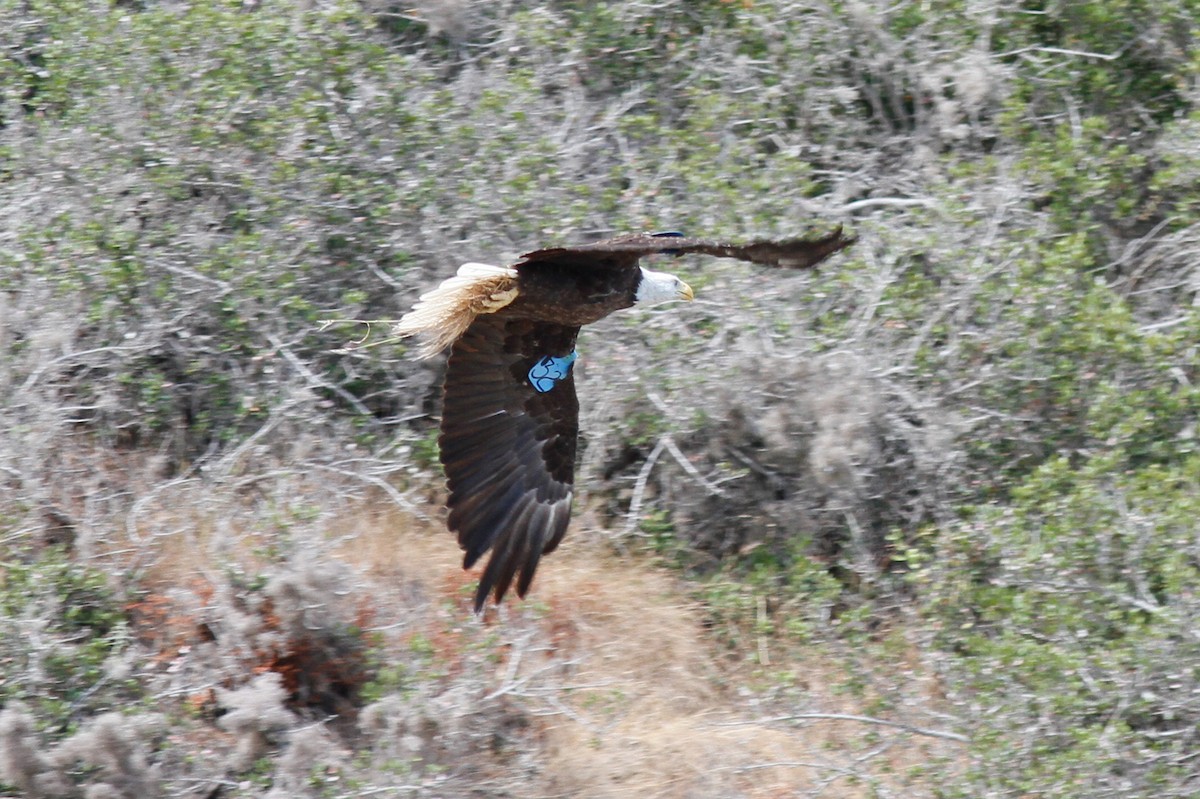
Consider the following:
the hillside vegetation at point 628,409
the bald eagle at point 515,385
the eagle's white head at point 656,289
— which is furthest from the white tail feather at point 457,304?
the hillside vegetation at point 628,409

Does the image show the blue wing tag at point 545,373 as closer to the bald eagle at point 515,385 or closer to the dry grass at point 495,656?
the bald eagle at point 515,385

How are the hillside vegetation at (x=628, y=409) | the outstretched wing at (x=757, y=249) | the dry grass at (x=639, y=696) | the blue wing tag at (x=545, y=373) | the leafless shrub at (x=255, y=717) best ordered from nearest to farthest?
the outstretched wing at (x=757, y=249)
the leafless shrub at (x=255, y=717)
the hillside vegetation at (x=628, y=409)
the dry grass at (x=639, y=696)
the blue wing tag at (x=545, y=373)

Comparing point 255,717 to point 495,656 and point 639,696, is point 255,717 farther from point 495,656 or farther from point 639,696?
point 639,696

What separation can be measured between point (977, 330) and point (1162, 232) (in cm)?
133

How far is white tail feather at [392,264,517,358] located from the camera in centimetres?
636

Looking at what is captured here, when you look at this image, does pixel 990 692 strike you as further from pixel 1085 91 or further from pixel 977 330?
pixel 1085 91

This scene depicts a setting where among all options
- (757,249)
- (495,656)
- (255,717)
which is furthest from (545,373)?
(757,249)

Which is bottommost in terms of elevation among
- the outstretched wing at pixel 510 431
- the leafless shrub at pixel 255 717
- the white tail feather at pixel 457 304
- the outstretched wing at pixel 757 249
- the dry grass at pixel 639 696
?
the dry grass at pixel 639 696

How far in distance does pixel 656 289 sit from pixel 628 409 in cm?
91

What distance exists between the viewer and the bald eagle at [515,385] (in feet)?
20.6

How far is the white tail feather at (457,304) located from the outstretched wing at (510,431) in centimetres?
10

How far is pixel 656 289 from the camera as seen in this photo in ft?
21.3

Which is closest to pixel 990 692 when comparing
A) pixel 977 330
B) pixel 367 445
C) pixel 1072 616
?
pixel 1072 616

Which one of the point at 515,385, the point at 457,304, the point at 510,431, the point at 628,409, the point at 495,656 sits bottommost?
the point at 495,656
